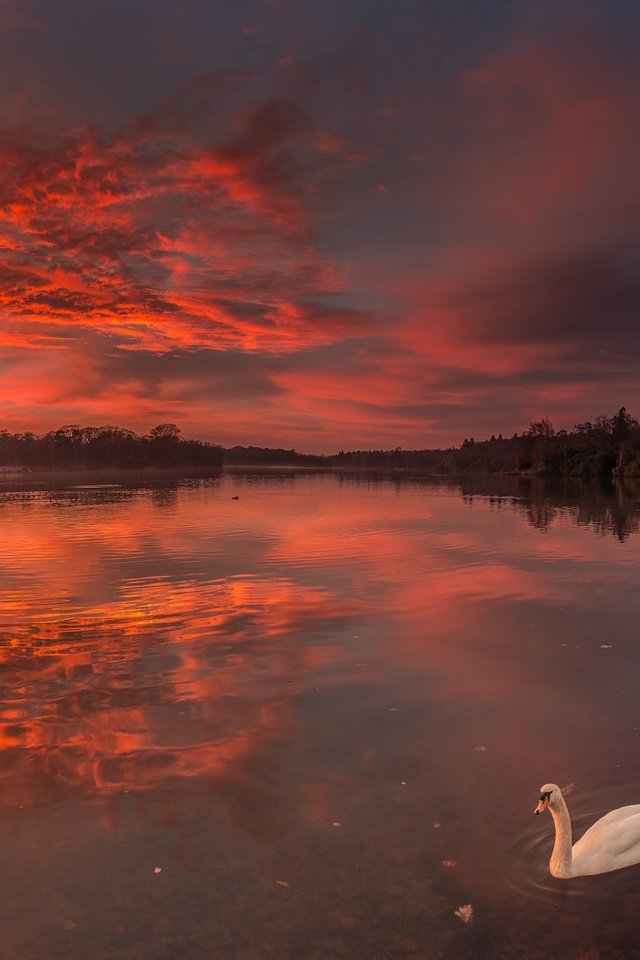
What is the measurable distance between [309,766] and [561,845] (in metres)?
3.41

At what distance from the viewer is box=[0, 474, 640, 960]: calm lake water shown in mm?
5758

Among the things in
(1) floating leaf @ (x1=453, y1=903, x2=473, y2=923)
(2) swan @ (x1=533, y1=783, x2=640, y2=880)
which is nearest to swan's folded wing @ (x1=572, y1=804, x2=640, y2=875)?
(2) swan @ (x1=533, y1=783, x2=640, y2=880)

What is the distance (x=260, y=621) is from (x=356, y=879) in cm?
1029

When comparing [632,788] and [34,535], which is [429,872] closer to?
[632,788]

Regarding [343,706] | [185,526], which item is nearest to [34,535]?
[185,526]

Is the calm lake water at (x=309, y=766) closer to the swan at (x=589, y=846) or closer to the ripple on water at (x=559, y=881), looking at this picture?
the ripple on water at (x=559, y=881)

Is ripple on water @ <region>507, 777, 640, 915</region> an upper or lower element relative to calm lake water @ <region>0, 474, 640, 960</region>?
lower

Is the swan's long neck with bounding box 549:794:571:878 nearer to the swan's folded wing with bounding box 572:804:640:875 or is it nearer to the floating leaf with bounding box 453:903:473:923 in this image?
the swan's folded wing with bounding box 572:804:640:875

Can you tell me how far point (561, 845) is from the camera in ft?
20.8

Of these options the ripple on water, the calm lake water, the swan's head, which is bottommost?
the ripple on water

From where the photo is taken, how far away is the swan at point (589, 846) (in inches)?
248

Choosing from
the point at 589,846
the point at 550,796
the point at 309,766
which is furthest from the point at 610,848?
the point at 309,766

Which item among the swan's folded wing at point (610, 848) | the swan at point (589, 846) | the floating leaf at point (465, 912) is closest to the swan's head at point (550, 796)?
the swan at point (589, 846)

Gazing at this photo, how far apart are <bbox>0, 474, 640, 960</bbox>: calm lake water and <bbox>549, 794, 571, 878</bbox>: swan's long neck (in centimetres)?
12
